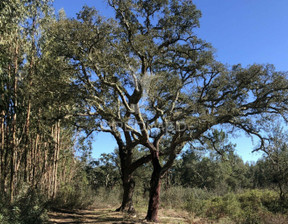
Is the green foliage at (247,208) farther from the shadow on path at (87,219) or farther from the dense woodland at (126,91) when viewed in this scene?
the shadow on path at (87,219)

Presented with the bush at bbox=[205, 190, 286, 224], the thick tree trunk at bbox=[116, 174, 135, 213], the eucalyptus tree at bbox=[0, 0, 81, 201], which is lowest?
the bush at bbox=[205, 190, 286, 224]

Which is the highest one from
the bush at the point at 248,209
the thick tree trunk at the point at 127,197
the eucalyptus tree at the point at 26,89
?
the eucalyptus tree at the point at 26,89

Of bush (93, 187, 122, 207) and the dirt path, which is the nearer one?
the dirt path

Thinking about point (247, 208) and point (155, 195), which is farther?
point (247, 208)

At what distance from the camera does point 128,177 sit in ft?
39.3

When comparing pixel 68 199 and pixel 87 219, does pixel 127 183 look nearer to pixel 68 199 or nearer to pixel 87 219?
pixel 68 199

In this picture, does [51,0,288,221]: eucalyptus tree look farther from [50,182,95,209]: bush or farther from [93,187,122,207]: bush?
[93,187,122,207]: bush

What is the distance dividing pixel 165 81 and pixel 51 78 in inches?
156

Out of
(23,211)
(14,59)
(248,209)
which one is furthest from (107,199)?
(14,59)

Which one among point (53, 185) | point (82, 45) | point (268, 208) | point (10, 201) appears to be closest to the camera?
point (10, 201)

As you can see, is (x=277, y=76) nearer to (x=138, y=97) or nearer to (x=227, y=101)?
(x=227, y=101)

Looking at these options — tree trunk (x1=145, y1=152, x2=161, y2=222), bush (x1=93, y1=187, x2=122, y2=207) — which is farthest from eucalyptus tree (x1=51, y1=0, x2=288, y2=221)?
bush (x1=93, y1=187, x2=122, y2=207)

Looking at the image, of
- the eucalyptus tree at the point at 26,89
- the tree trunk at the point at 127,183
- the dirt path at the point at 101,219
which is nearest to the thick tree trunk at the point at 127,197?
the tree trunk at the point at 127,183

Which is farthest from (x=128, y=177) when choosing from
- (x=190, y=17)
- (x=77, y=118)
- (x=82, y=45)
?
(x=190, y=17)
